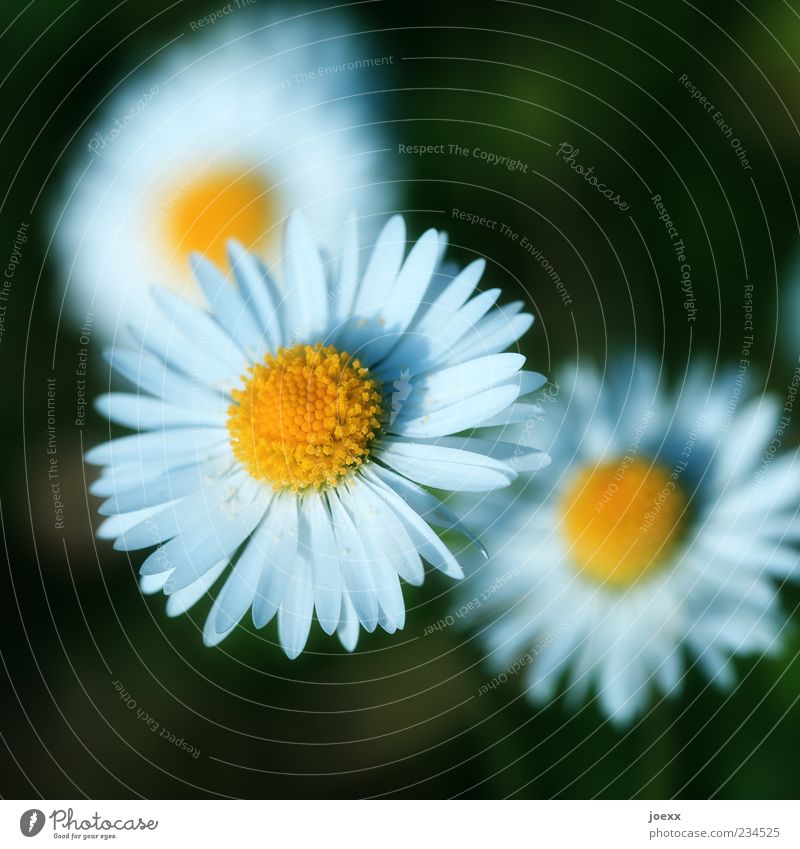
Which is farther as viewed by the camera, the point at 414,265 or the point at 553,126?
the point at 553,126

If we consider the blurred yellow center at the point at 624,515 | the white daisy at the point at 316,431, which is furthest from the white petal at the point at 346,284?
the blurred yellow center at the point at 624,515

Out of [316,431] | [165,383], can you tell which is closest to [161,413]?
[165,383]

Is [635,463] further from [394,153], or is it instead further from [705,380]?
[394,153]

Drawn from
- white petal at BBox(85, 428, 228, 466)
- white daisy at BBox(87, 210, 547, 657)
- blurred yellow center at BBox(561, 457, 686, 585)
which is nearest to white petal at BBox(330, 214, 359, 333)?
white daisy at BBox(87, 210, 547, 657)

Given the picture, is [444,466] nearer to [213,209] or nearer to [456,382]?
[456,382]

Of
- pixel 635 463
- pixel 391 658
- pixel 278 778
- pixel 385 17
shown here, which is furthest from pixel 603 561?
pixel 385 17

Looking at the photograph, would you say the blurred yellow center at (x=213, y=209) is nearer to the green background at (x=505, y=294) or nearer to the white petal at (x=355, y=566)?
the green background at (x=505, y=294)

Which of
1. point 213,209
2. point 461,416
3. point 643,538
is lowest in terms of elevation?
point 643,538
